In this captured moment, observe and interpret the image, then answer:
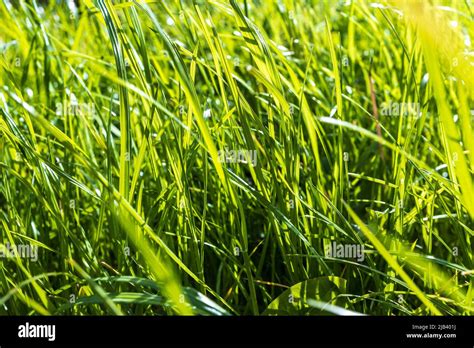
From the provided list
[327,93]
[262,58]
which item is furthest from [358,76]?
[262,58]

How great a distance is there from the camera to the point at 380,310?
0.75 m

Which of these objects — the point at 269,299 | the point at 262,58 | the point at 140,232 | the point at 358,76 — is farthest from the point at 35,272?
the point at 358,76

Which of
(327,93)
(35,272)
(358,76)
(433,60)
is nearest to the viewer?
(433,60)

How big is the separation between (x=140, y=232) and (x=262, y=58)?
275 mm

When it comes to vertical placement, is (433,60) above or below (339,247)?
above

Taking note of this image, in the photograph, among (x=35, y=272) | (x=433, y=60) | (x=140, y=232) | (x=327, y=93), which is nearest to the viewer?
(x=433, y=60)

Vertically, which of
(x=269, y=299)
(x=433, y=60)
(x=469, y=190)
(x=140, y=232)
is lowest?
(x=269, y=299)

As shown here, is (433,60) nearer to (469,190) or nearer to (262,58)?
(469,190)

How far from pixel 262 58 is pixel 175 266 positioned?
29cm

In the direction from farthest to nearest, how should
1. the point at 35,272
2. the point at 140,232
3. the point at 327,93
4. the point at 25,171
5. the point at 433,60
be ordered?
1. the point at 327,93
2. the point at 25,171
3. the point at 35,272
4. the point at 140,232
5. the point at 433,60

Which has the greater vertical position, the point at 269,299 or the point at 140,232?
the point at 140,232

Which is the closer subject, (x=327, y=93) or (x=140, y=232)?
(x=140, y=232)
